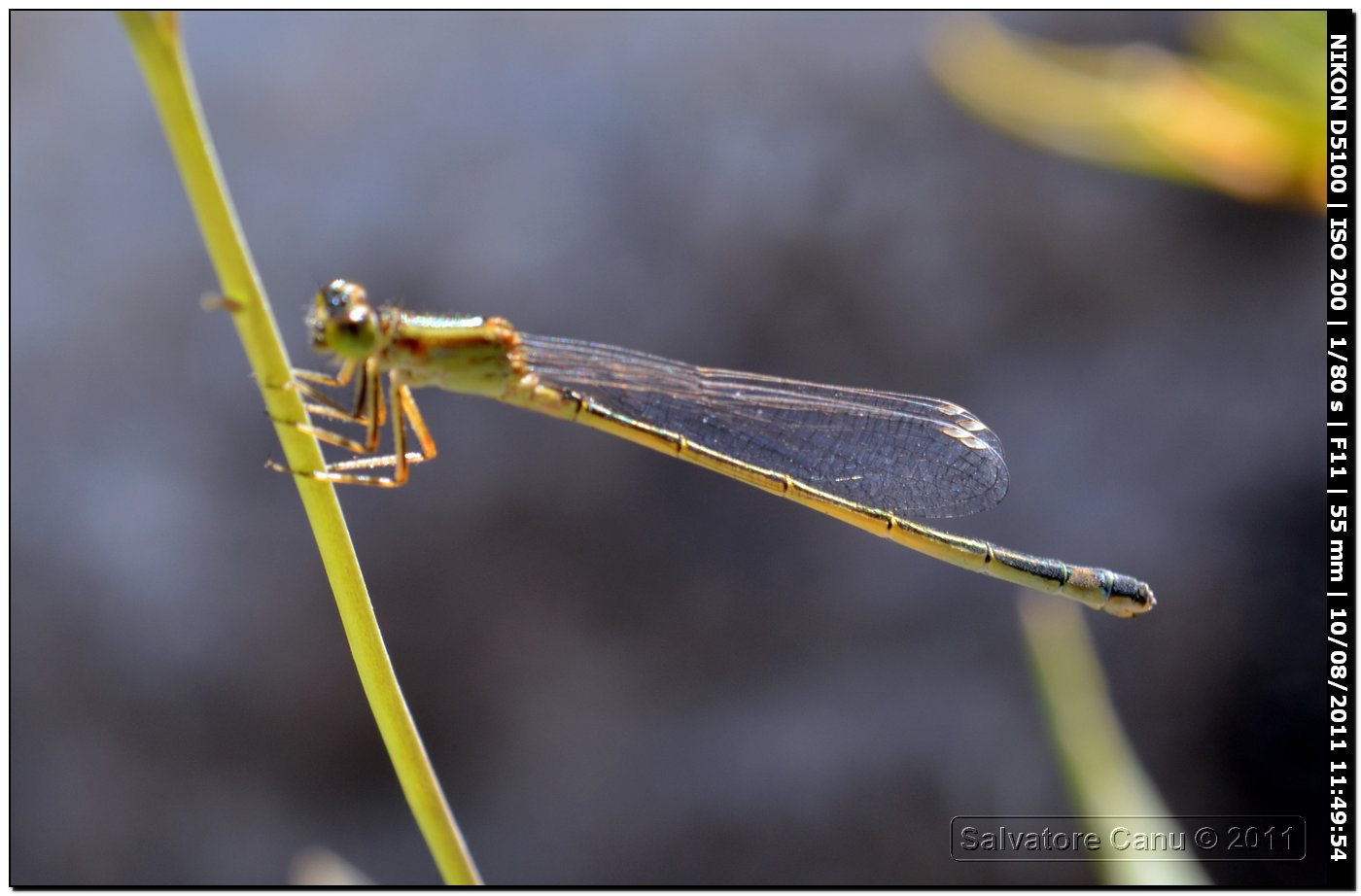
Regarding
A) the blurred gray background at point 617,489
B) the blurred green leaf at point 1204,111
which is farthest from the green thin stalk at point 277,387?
the blurred gray background at point 617,489

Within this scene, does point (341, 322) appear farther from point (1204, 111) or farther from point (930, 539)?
point (1204, 111)

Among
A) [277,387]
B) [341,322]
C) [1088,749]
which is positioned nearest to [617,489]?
[1088,749]

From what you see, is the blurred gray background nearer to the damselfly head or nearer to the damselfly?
the damselfly

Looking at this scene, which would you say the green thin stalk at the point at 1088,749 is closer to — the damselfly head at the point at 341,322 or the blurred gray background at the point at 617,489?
the damselfly head at the point at 341,322

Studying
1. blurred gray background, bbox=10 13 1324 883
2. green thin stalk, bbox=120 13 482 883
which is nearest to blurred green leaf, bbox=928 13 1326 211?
green thin stalk, bbox=120 13 482 883

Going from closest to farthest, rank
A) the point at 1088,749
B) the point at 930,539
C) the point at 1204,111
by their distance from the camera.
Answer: the point at 1088,749, the point at 1204,111, the point at 930,539

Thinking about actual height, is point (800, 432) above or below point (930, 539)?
above

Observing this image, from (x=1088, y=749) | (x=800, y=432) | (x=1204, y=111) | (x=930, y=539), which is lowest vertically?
(x=1088, y=749)
